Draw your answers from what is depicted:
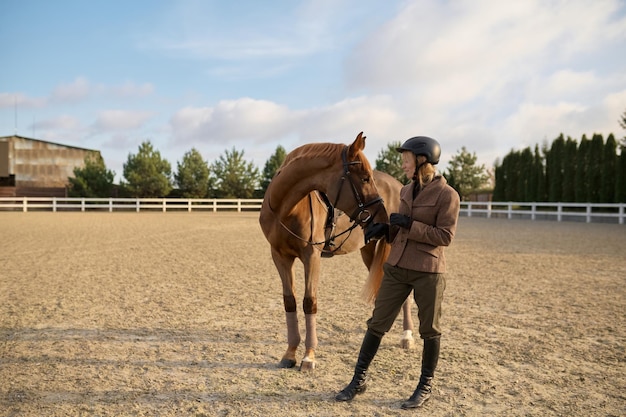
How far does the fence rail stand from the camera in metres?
25.4

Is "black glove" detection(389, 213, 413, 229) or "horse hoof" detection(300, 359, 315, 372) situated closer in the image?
"black glove" detection(389, 213, 413, 229)

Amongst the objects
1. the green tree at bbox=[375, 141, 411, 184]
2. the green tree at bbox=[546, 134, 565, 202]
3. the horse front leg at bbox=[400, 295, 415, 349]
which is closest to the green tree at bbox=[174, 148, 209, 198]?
the green tree at bbox=[375, 141, 411, 184]

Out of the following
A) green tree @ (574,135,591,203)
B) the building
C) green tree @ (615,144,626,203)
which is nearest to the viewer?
green tree @ (615,144,626,203)

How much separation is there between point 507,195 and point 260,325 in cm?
3222

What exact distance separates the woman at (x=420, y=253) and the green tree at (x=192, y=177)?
140ft

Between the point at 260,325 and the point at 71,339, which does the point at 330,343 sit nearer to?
the point at 260,325

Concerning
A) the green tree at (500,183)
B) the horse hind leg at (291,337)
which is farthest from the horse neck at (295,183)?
the green tree at (500,183)

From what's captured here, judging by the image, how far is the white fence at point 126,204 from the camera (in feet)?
112

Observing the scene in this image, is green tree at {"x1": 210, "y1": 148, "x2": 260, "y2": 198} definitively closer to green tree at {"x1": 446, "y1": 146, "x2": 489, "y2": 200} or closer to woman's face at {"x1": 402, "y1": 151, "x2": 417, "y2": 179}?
green tree at {"x1": 446, "y1": 146, "x2": 489, "y2": 200}

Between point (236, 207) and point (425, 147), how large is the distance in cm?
3547

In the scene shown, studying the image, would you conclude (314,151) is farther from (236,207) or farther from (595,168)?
(236,207)

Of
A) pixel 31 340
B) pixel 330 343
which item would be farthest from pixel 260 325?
pixel 31 340


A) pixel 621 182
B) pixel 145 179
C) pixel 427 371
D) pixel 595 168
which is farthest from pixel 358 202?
pixel 145 179

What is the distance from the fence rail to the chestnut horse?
75.0 ft
